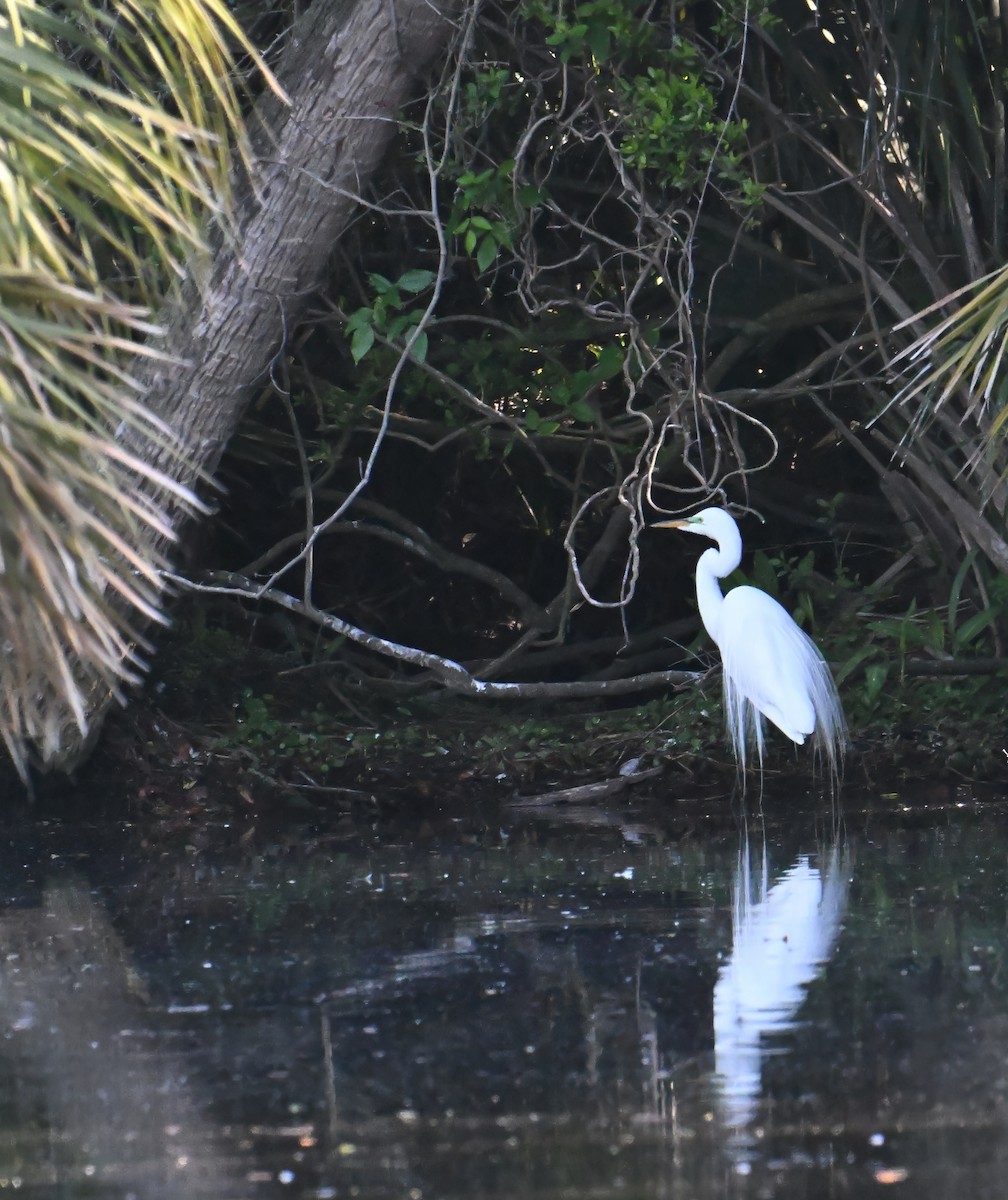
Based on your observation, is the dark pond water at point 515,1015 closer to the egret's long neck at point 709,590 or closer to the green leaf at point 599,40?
the egret's long neck at point 709,590

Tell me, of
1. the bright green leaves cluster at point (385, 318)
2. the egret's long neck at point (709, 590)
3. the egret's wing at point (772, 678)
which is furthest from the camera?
the egret's long neck at point (709, 590)

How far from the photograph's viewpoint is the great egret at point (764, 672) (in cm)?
509

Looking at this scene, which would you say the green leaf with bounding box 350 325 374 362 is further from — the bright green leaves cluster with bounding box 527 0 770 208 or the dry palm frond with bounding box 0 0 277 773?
the dry palm frond with bounding box 0 0 277 773

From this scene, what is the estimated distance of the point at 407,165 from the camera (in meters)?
5.59

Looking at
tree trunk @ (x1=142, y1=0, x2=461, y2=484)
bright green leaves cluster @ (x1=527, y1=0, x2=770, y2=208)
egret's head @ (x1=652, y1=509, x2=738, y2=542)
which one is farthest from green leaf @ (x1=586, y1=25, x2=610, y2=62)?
egret's head @ (x1=652, y1=509, x2=738, y2=542)

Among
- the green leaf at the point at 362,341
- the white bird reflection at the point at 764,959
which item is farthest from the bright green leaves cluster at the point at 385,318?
the white bird reflection at the point at 764,959

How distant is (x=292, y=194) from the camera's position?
461 centimetres

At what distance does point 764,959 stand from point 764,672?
2093mm

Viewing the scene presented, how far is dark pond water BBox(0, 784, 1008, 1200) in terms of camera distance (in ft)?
7.06

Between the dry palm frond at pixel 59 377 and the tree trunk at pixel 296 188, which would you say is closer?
the dry palm frond at pixel 59 377

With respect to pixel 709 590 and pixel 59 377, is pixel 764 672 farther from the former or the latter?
pixel 59 377

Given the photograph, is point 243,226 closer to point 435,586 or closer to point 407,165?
point 407,165

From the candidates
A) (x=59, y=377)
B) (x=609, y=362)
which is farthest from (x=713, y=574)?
(x=59, y=377)

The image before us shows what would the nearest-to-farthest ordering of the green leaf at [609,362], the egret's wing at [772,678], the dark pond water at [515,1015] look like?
1. the dark pond water at [515,1015]
2. the egret's wing at [772,678]
3. the green leaf at [609,362]
